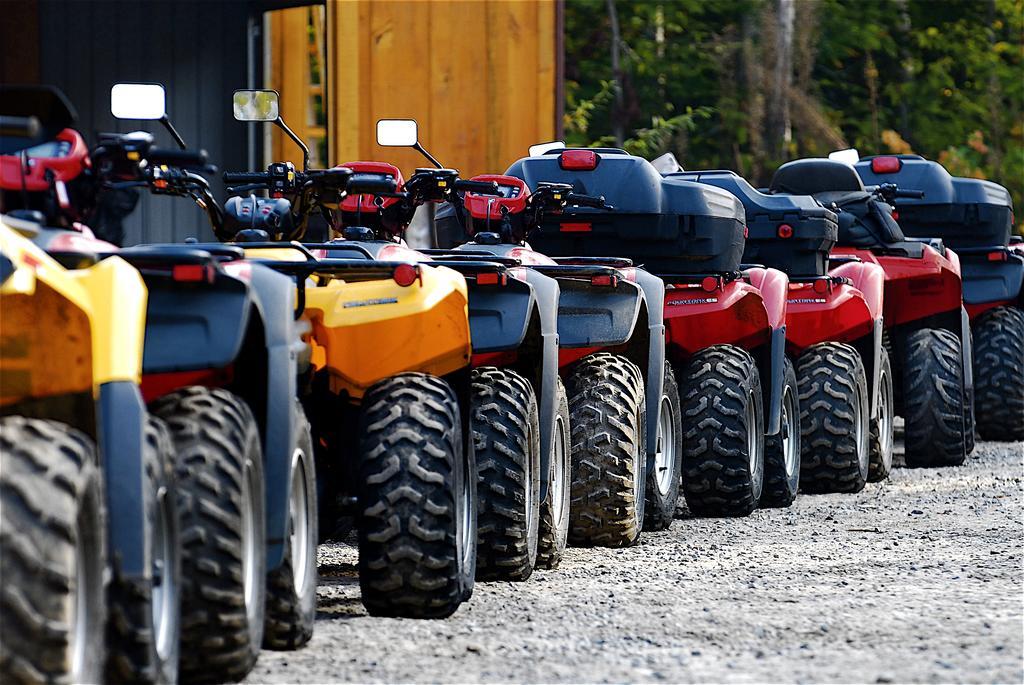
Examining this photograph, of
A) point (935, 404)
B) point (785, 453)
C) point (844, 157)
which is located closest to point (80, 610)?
point (785, 453)

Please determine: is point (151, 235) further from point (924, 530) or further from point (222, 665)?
point (222, 665)

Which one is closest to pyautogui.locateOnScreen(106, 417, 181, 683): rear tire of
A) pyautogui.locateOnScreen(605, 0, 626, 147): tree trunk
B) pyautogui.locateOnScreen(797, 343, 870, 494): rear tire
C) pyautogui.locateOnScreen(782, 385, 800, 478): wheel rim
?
pyautogui.locateOnScreen(782, 385, 800, 478): wheel rim

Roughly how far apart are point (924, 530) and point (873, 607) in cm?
278

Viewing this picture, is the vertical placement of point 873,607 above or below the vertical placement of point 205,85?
below

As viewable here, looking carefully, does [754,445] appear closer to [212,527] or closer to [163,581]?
[212,527]

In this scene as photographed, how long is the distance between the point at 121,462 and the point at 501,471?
3012mm

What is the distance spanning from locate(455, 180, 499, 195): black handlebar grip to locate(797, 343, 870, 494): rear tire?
323cm

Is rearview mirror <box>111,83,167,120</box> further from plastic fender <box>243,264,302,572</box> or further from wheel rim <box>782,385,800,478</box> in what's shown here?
wheel rim <box>782,385,800,478</box>

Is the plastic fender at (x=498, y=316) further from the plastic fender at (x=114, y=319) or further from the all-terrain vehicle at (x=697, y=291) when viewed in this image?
the all-terrain vehicle at (x=697, y=291)

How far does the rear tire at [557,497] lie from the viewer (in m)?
8.34

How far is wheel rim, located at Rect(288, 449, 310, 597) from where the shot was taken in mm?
6281

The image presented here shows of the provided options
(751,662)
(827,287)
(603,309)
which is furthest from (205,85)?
(751,662)

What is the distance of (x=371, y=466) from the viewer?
21.8ft

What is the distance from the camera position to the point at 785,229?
12492 millimetres
